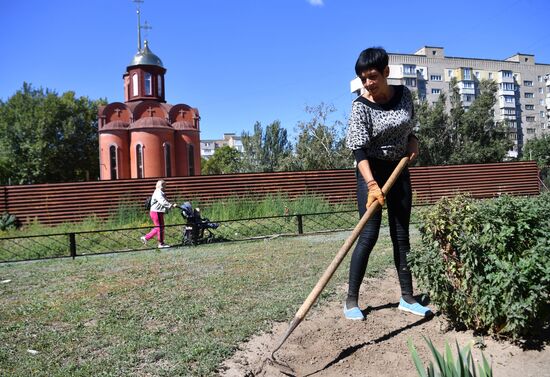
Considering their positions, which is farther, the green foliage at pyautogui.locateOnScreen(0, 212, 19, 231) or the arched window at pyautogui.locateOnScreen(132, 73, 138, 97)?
the arched window at pyautogui.locateOnScreen(132, 73, 138, 97)

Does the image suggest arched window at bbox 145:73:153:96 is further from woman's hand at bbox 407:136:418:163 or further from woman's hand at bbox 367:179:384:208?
woman's hand at bbox 367:179:384:208

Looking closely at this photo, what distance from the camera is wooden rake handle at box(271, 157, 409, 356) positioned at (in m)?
2.81

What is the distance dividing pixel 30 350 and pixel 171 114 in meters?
32.6

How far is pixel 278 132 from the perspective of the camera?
5316cm

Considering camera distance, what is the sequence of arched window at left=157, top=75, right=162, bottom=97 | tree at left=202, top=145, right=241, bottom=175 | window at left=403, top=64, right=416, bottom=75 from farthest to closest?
tree at left=202, top=145, right=241, bottom=175 → window at left=403, top=64, right=416, bottom=75 → arched window at left=157, top=75, right=162, bottom=97

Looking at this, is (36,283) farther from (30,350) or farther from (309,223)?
(309,223)

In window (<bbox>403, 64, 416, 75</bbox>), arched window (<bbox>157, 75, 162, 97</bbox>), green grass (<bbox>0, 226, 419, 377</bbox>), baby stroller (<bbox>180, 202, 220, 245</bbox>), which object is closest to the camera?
green grass (<bbox>0, 226, 419, 377</bbox>)

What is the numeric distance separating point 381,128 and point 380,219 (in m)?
0.66

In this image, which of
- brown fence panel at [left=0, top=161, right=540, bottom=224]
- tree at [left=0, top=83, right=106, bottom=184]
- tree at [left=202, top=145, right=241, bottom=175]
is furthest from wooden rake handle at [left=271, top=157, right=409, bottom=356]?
tree at [left=202, top=145, right=241, bottom=175]

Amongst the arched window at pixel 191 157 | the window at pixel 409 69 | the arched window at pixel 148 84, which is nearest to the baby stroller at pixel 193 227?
the arched window at pixel 191 157

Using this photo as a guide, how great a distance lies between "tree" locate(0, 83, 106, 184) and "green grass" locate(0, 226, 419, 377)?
3682 cm

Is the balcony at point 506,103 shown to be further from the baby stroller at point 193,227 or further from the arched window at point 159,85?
the baby stroller at point 193,227

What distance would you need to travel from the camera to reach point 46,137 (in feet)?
137

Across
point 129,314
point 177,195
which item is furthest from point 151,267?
point 177,195
